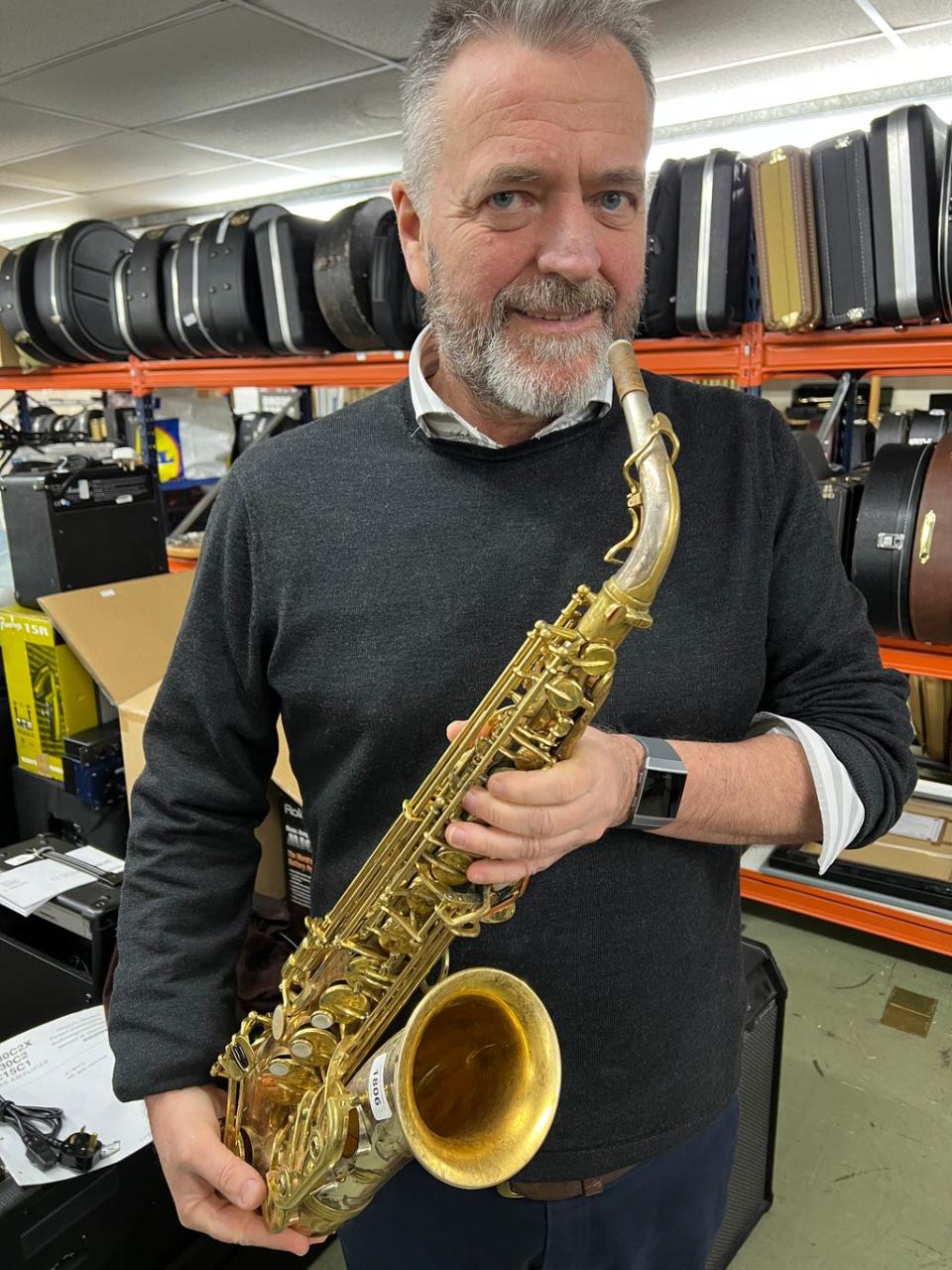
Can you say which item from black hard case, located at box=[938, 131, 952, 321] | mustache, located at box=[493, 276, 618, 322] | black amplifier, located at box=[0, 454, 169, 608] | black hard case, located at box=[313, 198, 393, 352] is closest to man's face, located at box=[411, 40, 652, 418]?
mustache, located at box=[493, 276, 618, 322]

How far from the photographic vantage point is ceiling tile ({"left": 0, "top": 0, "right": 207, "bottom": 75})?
145 inches

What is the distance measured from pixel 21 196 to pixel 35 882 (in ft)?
24.8

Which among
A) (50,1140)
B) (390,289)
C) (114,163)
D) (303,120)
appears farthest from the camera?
(114,163)

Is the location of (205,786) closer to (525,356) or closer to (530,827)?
(530,827)

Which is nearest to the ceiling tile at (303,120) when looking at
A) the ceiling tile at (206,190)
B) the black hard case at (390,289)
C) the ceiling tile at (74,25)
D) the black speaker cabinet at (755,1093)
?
the ceiling tile at (206,190)

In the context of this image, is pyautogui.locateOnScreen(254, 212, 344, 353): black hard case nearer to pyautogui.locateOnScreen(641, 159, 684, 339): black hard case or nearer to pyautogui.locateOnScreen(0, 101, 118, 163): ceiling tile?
pyautogui.locateOnScreen(641, 159, 684, 339): black hard case

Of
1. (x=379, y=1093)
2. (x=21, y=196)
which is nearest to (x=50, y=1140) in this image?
(x=379, y=1093)

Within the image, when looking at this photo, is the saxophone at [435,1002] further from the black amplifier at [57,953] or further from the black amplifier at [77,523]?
the black amplifier at [77,523]

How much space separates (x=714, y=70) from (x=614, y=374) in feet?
14.4

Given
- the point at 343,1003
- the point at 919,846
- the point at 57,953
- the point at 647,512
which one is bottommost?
the point at 919,846

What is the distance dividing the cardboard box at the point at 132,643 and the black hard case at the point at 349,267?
46.9 inches

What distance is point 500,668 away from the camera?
3.45 ft

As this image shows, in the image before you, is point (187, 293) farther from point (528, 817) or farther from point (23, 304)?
point (528, 817)

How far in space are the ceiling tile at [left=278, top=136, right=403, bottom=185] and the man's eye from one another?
5.38 metres
